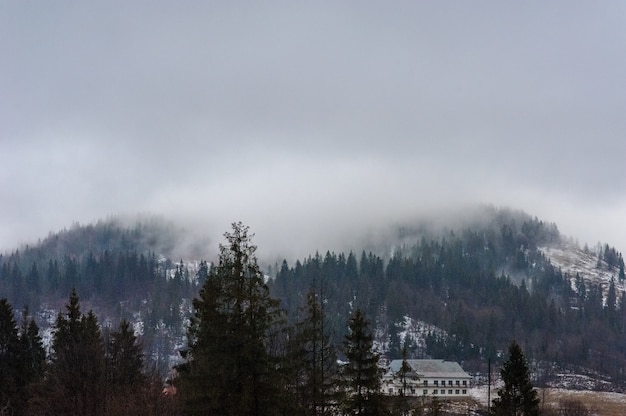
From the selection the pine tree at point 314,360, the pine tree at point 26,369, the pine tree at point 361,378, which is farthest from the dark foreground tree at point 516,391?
the pine tree at point 26,369

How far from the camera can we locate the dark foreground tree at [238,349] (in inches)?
1248

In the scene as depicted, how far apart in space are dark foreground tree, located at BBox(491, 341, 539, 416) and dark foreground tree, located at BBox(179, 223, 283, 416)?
99.5ft

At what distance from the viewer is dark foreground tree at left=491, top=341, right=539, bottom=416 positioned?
180 ft

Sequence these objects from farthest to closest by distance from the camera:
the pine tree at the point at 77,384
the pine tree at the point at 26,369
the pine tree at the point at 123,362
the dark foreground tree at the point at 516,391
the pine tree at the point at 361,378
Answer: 1. the pine tree at the point at 26,369
2. the pine tree at the point at 123,362
3. the dark foreground tree at the point at 516,391
4. the pine tree at the point at 77,384
5. the pine tree at the point at 361,378

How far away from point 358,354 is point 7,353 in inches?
1729

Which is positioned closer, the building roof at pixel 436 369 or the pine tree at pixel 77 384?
the pine tree at pixel 77 384

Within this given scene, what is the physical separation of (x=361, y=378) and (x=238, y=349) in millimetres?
9953

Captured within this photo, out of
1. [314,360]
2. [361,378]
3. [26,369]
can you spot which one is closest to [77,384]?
[314,360]

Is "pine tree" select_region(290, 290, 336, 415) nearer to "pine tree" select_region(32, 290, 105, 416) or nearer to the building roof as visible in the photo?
"pine tree" select_region(32, 290, 105, 416)

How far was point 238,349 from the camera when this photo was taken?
1268 inches

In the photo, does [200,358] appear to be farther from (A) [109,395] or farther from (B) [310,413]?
(A) [109,395]

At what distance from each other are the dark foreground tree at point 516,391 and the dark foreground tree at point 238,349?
30340mm

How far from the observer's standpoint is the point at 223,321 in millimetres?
32812

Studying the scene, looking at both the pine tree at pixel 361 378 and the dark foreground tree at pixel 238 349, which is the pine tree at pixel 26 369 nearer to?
the dark foreground tree at pixel 238 349
